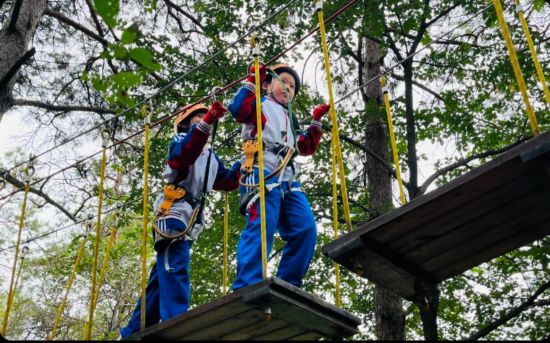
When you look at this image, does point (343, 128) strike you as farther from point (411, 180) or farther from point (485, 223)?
point (485, 223)

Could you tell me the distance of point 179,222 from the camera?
4.49m

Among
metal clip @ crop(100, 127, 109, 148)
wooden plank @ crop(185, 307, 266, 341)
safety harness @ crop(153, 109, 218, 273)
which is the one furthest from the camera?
metal clip @ crop(100, 127, 109, 148)

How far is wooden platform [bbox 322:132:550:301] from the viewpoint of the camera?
3.05 meters

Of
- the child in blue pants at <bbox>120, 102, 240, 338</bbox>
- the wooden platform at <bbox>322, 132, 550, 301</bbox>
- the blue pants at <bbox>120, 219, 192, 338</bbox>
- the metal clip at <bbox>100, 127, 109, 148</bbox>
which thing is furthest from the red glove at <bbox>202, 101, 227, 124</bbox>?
the wooden platform at <bbox>322, 132, 550, 301</bbox>

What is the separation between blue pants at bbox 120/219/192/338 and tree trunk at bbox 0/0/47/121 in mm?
2979

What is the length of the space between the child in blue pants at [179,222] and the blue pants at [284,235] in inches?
18.0

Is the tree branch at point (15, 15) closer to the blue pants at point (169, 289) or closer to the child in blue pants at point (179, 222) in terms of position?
the child in blue pants at point (179, 222)

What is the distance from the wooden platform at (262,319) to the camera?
312 centimetres

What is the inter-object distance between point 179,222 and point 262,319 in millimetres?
1317

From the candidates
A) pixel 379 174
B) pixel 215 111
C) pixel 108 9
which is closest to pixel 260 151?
pixel 215 111

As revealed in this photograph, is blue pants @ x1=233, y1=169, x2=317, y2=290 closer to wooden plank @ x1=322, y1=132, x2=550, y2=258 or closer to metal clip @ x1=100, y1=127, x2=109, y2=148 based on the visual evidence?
wooden plank @ x1=322, y1=132, x2=550, y2=258

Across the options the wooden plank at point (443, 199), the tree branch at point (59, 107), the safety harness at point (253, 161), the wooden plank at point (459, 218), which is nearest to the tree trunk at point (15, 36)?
the tree branch at point (59, 107)

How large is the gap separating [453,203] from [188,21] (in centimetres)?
896

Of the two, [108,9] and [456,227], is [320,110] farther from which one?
[108,9]
